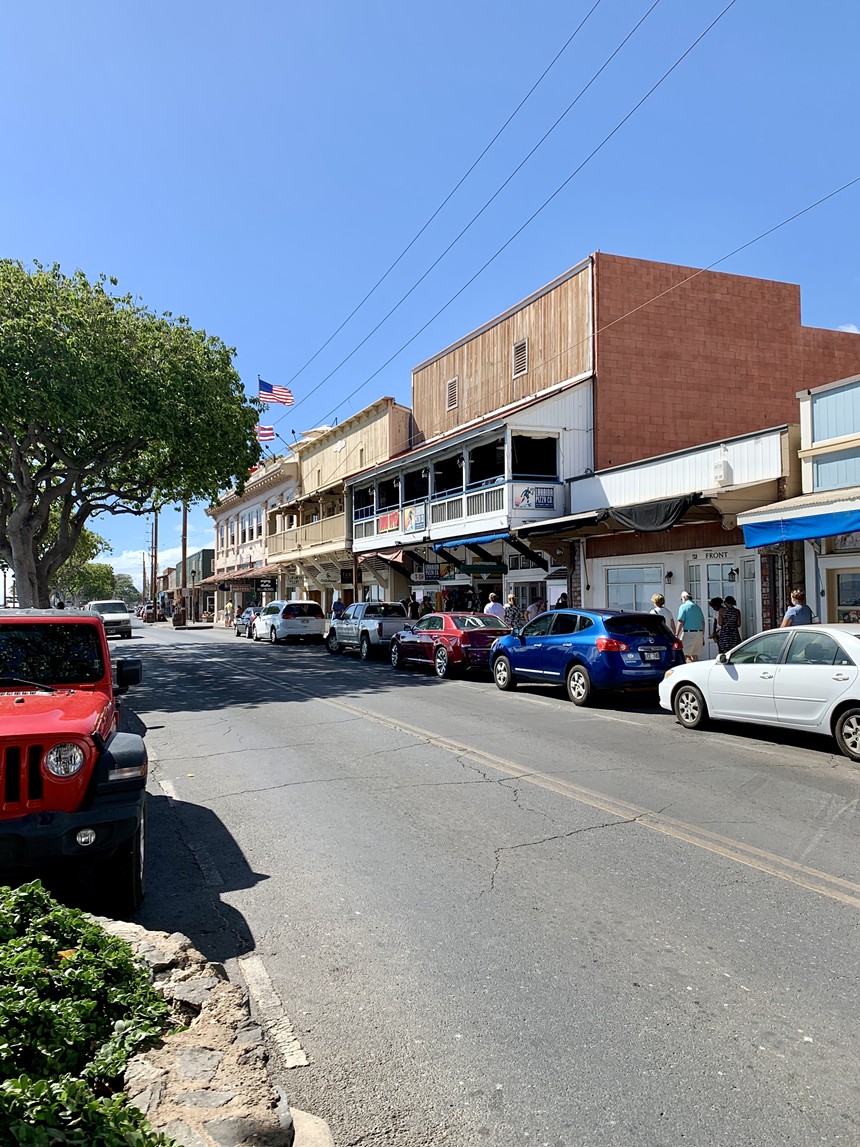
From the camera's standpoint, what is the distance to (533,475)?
2247cm

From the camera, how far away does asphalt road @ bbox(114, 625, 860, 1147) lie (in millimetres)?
2877

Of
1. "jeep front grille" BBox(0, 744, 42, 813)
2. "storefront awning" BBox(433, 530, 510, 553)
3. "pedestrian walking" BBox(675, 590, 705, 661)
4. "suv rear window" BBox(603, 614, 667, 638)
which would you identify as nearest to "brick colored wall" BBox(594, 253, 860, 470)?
"storefront awning" BBox(433, 530, 510, 553)

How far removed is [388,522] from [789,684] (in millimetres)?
22640

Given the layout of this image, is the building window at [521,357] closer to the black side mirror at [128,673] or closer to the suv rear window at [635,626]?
the suv rear window at [635,626]

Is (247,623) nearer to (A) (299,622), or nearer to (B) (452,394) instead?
(A) (299,622)

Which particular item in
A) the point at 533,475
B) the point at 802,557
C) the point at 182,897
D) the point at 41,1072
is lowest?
the point at 182,897

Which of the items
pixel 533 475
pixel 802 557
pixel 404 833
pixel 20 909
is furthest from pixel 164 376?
pixel 20 909

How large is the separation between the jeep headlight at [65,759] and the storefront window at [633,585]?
1635 centimetres

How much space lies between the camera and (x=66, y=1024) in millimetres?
2379

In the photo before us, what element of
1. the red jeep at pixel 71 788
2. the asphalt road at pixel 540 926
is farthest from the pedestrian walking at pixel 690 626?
the red jeep at pixel 71 788

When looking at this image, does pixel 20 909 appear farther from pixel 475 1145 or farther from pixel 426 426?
pixel 426 426

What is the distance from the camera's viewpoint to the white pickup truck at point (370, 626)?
78.3 feet

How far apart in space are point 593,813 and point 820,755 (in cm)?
406

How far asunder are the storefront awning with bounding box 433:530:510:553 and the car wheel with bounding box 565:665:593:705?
9.00m
